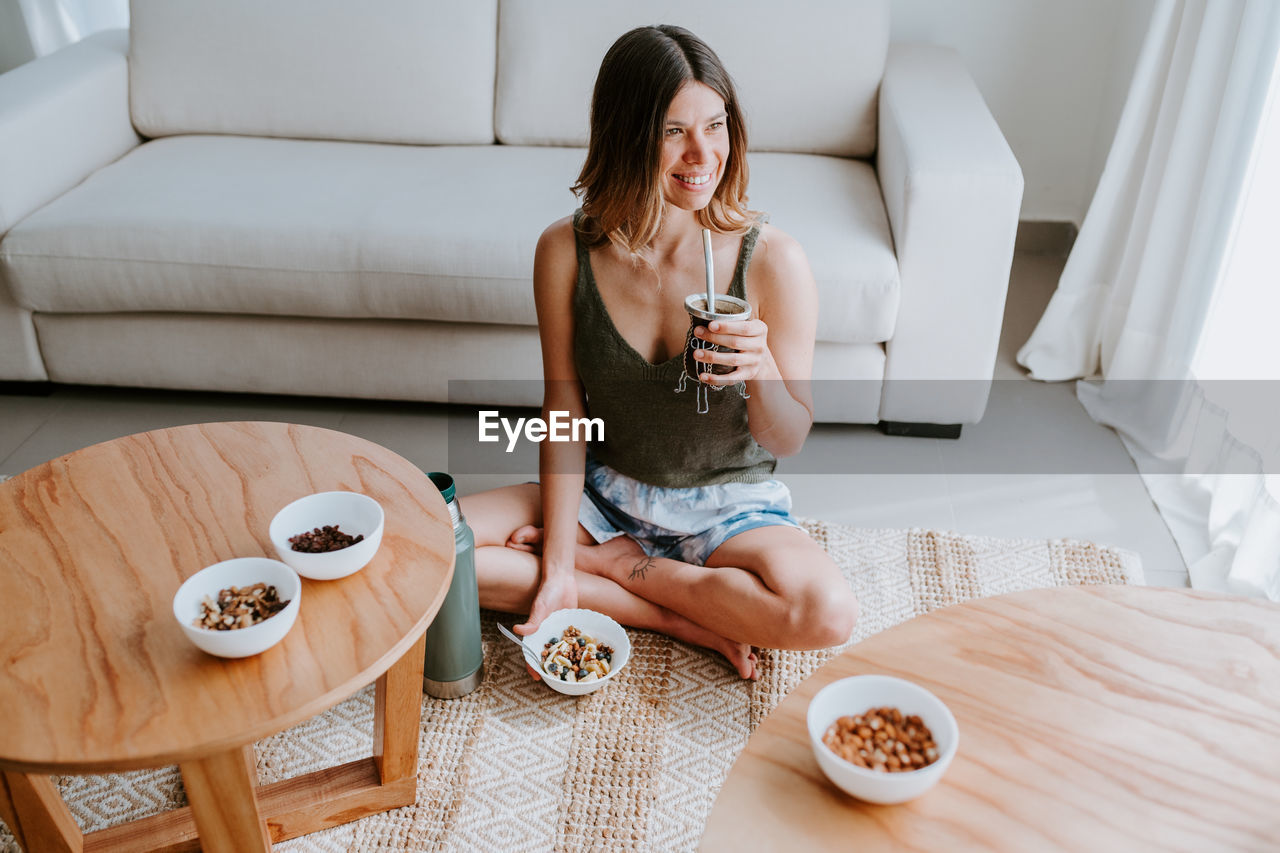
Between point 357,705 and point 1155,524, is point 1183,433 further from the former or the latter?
point 357,705

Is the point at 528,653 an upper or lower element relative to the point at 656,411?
lower

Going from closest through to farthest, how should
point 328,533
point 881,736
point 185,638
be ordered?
point 881,736, point 185,638, point 328,533

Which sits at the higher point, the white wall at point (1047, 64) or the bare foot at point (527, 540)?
the white wall at point (1047, 64)

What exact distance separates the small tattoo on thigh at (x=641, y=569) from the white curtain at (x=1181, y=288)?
1.00m

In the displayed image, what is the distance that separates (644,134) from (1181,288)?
52.8 inches

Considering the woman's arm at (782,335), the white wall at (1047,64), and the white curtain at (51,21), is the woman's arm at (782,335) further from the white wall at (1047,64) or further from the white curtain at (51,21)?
the white curtain at (51,21)

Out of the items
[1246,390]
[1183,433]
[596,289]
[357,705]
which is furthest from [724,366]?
[1183,433]

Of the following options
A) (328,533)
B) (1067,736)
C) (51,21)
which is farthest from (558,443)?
(51,21)

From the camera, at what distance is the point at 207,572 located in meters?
1.08

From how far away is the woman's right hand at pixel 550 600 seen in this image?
5.23 ft

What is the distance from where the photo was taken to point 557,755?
1.50 m

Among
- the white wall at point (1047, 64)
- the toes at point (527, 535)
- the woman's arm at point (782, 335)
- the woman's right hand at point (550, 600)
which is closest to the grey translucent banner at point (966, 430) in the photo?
the toes at point (527, 535)

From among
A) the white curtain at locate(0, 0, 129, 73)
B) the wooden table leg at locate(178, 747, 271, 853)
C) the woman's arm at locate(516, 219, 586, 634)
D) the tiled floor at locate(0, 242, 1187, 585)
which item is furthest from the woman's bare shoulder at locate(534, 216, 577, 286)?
the white curtain at locate(0, 0, 129, 73)

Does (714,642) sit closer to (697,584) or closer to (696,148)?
(697,584)
